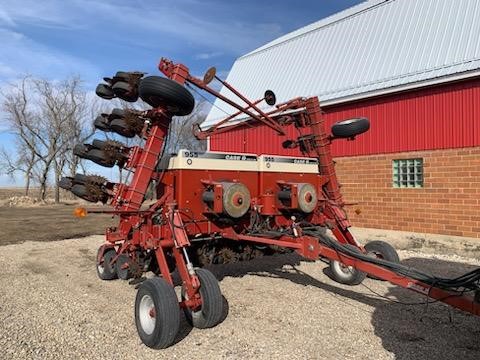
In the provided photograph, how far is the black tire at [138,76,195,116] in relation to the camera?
5.87m

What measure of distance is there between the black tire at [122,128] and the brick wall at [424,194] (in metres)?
7.56

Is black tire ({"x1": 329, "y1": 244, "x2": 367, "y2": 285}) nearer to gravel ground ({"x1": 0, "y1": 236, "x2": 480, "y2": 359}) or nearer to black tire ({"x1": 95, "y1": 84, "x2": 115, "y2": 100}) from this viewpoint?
gravel ground ({"x1": 0, "y1": 236, "x2": 480, "y2": 359})

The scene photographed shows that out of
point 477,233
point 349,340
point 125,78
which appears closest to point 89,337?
point 349,340

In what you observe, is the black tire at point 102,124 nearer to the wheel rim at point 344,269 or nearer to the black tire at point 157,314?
the black tire at point 157,314

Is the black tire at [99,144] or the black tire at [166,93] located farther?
the black tire at [99,144]

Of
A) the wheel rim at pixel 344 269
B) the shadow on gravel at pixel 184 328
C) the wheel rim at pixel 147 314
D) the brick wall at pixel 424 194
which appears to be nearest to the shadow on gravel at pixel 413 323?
the wheel rim at pixel 344 269

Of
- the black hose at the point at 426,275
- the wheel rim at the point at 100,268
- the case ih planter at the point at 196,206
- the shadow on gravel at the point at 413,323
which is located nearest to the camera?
the black hose at the point at 426,275

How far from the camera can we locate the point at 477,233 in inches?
407

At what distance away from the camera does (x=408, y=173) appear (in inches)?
467

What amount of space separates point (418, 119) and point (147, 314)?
8898 millimetres

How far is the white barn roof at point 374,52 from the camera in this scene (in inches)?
438

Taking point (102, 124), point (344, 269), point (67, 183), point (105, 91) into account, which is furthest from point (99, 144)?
point (344, 269)

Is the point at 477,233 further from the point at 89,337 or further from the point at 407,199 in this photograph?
the point at 89,337

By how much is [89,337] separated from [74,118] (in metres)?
32.9
